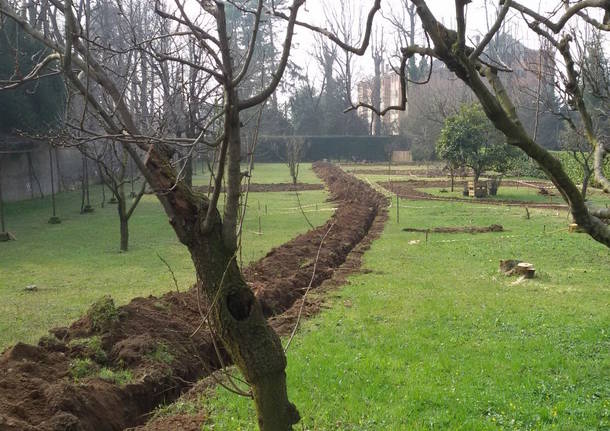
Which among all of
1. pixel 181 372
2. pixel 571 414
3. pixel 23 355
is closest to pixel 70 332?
pixel 23 355

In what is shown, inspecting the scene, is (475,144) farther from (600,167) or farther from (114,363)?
(600,167)

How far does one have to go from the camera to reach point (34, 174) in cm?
2611

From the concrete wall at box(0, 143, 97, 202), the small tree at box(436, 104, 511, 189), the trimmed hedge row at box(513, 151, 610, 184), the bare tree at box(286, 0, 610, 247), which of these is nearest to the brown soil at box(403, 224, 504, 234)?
the small tree at box(436, 104, 511, 189)

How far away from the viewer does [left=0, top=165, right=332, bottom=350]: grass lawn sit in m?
9.66

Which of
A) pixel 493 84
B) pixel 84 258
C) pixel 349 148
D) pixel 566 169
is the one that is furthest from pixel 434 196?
pixel 349 148

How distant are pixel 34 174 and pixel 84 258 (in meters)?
13.7

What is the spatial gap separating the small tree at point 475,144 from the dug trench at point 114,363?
1999cm

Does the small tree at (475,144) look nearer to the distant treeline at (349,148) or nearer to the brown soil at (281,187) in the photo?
the brown soil at (281,187)

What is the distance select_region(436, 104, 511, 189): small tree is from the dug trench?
65.6ft

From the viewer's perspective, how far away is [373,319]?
8523mm

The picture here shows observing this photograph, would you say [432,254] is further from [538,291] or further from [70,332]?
[70,332]

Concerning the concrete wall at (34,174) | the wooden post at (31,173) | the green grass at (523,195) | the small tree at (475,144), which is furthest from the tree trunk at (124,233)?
the small tree at (475,144)

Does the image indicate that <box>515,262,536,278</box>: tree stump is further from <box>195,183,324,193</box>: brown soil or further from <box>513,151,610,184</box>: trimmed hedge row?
<box>195,183,324,193</box>: brown soil

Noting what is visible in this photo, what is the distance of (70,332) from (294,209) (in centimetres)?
1819
